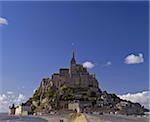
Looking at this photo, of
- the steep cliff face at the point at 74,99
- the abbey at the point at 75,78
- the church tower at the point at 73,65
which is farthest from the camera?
the church tower at the point at 73,65

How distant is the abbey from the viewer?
78.9 m

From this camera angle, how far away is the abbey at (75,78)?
78.9 metres

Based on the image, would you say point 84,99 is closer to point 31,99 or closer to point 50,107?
point 50,107

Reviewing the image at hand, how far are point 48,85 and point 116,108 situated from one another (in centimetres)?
1777

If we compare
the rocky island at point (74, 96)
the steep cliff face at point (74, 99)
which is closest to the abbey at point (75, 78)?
the rocky island at point (74, 96)

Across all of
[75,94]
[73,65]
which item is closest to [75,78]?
[73,65]

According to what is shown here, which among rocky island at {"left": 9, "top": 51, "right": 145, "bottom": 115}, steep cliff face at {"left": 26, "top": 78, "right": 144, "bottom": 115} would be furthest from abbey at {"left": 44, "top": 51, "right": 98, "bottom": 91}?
steep cliff face at {"left": 26, "top": 78, "right": 144, "bottom": 115}

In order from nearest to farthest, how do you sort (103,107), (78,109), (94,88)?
(78,109)
(103,107)
(94,88)

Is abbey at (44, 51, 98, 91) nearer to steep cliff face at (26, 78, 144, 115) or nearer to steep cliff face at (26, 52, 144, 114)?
steep cliff face at (26, 52, 144, 114)

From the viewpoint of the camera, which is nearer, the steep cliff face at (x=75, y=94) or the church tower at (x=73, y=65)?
the steep cliff face at (x=75, y=94)

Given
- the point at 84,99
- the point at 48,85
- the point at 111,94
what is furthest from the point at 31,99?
the point at 111,94

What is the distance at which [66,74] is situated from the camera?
7944 centimetres

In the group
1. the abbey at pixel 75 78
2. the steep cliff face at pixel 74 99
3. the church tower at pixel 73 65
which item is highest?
the church tower at pixel 73 65

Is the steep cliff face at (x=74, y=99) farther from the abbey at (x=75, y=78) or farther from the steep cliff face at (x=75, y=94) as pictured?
the abbey at (x=75, y=78)
